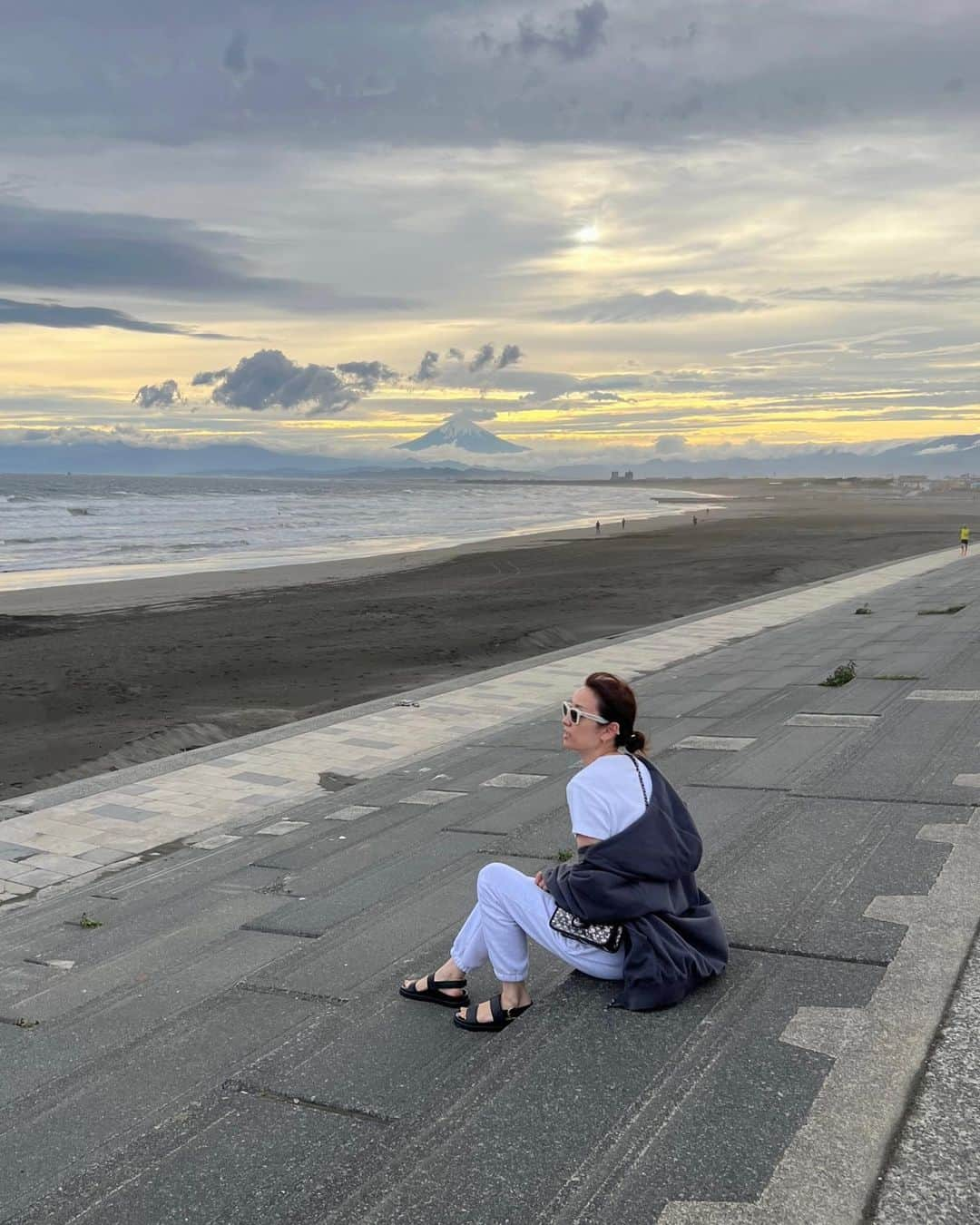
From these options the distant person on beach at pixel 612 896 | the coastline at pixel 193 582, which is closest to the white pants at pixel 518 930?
the distant person on beach at pixel 612 896

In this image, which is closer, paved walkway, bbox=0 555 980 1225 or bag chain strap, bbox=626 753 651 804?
paved walkway, bbox=0 555 980 1225

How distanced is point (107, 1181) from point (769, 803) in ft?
16.4

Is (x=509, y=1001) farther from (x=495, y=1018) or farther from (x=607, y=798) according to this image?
(x=607, y=798)

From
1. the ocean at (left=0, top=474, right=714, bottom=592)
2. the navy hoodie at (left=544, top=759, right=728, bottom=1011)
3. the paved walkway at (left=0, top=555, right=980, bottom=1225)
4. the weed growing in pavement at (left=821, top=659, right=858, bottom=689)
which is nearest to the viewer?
the paved walkway at (left=0, top=555, right=980, bottom=1225)

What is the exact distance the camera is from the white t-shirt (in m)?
4.34

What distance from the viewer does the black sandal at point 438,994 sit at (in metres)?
4.74

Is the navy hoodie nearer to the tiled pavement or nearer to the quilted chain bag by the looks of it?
the quilted chain bag

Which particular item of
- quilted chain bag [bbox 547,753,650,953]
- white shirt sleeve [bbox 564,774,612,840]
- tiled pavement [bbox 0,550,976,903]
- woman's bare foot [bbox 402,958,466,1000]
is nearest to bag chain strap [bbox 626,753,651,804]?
quilted chain bag [bbox 547,753,650,953]

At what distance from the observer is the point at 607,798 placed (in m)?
4.35

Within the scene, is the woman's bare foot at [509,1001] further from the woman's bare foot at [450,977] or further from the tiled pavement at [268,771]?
the tiled pavement at [268,771]

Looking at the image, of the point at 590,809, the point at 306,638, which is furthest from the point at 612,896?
the point at 306,638

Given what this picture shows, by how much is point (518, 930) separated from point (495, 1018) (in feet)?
1.21

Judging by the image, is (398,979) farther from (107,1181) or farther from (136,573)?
(136,573)

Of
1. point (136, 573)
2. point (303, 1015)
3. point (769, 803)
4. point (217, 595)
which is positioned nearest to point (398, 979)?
point (303, 1015)
